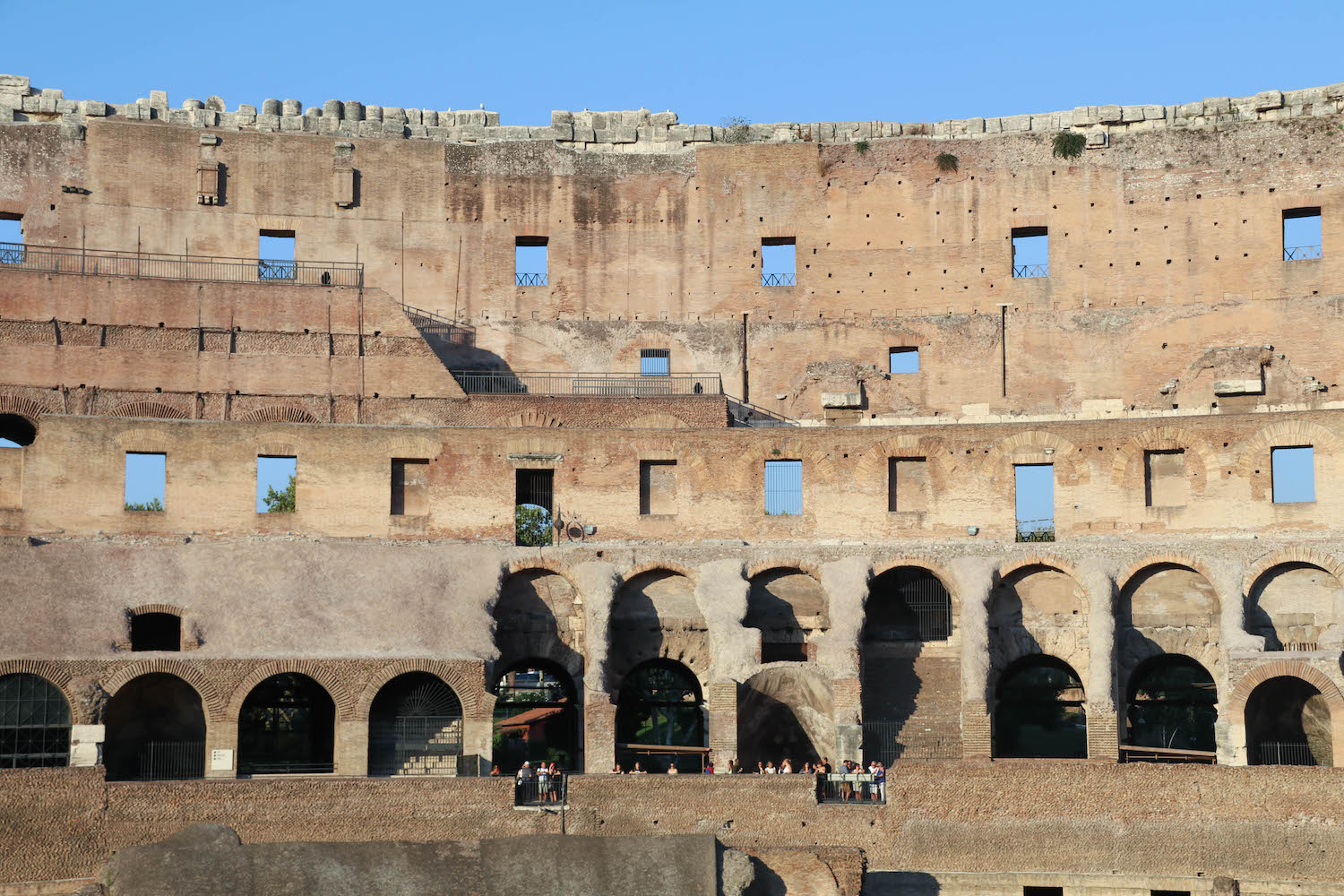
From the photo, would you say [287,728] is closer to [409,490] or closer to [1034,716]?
[409,490]

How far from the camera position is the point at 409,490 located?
115 feet

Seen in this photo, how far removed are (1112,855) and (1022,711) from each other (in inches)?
231

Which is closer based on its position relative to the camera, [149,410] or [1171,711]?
[149,410]

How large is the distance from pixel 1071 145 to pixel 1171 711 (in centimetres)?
1325

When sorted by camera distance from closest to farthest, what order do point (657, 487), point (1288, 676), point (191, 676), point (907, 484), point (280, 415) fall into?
point (191, 676)
point (1288, 676)
point (907, 484)
point (657, 487)
point (280, 415)

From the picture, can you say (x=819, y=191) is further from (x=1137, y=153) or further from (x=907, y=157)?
(x=1137, y=153)

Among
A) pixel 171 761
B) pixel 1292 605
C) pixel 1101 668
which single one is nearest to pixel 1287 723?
pixel 1292 605

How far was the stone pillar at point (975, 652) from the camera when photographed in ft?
102

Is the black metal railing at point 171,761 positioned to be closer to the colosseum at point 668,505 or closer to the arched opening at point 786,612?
the colosseum at point 668,505

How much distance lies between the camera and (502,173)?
1666 inches

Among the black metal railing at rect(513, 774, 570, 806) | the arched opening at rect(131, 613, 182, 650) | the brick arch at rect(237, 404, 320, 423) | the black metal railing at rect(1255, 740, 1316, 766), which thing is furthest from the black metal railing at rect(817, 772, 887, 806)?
the brick arch at rect(237, 404, 320, 423)

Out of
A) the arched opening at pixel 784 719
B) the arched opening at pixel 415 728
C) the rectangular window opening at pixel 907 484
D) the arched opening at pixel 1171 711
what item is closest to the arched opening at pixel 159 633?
the arched opening at pixel 415 728

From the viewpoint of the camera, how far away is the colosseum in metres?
28.7

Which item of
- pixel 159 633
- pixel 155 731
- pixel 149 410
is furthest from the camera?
pixel 149 410
